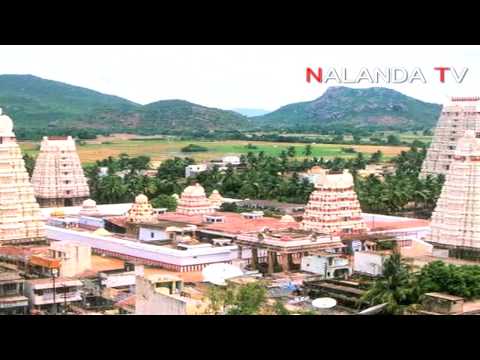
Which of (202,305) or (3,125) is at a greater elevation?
(3,125)

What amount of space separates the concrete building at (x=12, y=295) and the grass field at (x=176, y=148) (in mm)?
4345

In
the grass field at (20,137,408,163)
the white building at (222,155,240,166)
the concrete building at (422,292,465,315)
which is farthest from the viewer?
the white building at (222,155,240,166)

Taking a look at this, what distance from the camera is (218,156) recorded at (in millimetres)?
16281

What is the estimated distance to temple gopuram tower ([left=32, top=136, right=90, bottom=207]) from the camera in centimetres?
1669

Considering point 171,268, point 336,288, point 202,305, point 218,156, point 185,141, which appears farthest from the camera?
point 218,156

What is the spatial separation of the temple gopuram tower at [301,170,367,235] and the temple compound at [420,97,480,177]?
1667 mm

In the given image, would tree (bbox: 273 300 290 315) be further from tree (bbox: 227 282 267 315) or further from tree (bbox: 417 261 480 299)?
tree (bbox: 417 261 480 299)

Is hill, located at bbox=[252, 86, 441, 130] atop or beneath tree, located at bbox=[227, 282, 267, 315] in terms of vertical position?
atop

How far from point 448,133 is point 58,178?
6620mm

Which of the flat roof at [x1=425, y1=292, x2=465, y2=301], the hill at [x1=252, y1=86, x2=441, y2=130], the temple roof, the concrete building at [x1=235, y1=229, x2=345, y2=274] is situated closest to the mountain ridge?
the hill at [x1=252, y1=86, x2=441, y2=130]

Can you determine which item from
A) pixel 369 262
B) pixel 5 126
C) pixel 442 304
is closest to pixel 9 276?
pixel 5 126
